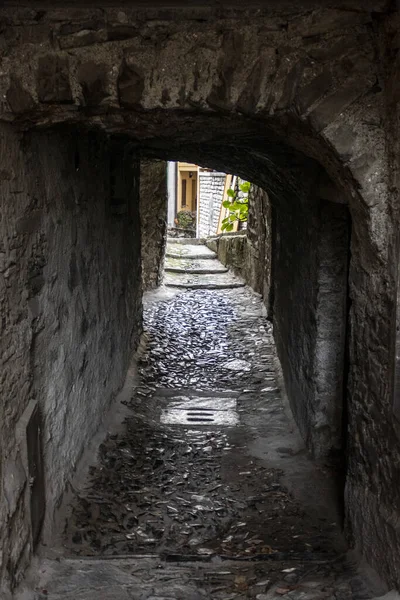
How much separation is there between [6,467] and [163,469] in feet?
6.67

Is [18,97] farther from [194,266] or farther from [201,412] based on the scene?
[194,266]

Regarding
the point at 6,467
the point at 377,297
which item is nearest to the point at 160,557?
the point at 6,467

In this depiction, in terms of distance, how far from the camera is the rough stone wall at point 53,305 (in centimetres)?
298

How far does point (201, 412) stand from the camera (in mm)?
5965

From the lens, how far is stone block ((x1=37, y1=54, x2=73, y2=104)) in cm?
277

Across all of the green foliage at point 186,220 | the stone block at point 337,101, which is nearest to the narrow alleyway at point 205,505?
the stone block at point 337,101

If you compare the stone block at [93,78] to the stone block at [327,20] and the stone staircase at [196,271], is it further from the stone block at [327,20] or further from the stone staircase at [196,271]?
the stone staircase at [196,271]

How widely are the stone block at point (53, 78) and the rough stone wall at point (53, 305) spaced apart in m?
0.23

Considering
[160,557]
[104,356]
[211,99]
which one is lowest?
[160,557]

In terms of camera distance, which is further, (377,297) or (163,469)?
(163,469)

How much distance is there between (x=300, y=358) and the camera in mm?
5348

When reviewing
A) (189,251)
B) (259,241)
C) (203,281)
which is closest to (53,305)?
(259,241)

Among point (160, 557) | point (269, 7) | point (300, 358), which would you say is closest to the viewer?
point (269, 7)

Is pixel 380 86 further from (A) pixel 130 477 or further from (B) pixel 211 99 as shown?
(A) pixel 130 477
